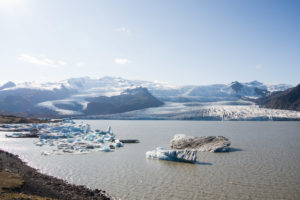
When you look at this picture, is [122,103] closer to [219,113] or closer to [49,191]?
[219,113]

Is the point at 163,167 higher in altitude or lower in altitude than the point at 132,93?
lower

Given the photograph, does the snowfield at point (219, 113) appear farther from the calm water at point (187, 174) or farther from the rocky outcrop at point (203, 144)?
the calm water at point (187, 174)

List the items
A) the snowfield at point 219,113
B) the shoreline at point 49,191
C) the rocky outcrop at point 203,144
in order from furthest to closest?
the snowfield at point 219,113 < the rocky outcrop at point 203,144 < the shoreline at point 49,191

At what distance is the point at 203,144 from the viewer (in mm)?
28906

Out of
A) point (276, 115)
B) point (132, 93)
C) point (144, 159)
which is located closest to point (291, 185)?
point (144, 159)

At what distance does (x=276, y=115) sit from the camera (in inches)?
4065

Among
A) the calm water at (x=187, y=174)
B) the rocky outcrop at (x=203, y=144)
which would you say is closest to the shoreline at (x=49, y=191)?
Answer: the calm water at (x=187, y=174)

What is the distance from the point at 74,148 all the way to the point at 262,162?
2035 cm

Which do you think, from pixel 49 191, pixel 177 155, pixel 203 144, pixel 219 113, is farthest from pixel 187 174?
pixel 219 113

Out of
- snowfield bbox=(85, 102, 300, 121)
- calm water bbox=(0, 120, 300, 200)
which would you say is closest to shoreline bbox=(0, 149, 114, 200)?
calm water bbox=(0, 120, 300, 200)

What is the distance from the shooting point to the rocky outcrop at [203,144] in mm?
27328


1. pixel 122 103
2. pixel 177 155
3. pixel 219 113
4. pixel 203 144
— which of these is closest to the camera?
pixel 177 155

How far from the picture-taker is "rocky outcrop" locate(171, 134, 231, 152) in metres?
27.3

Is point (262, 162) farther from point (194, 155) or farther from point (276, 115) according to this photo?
point (276, 115)
